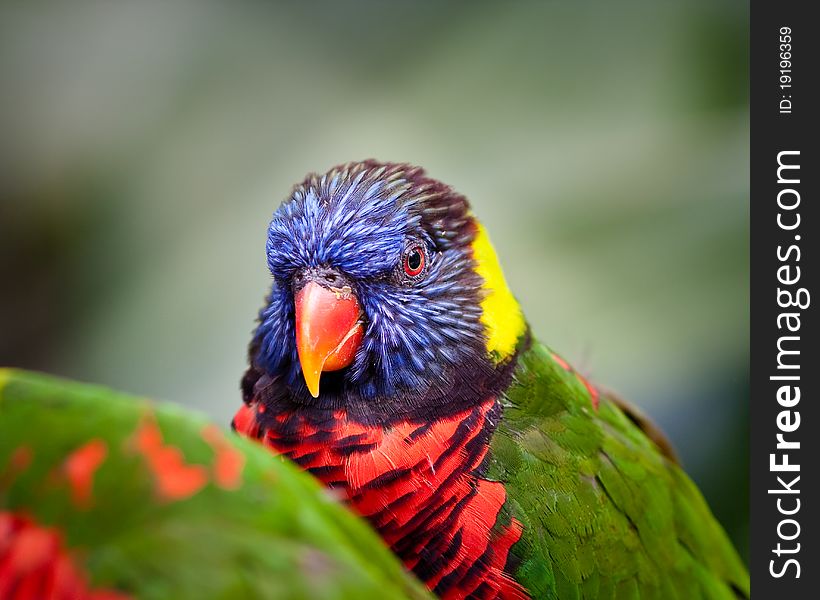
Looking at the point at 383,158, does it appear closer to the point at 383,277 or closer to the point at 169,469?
the point at 383,277

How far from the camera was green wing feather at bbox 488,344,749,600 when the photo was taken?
1.19 meters

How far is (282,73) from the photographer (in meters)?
3.22

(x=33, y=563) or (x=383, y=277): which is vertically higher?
(x=383, y=277)

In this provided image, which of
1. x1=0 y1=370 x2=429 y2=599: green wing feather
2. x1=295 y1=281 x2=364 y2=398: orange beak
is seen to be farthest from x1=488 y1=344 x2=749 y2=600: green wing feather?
x1=0 y1=370 x2=429 y2=599: green wing feather

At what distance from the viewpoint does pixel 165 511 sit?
0.65 m

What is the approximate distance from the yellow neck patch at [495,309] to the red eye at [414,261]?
11cm

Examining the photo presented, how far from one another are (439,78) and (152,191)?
121 centimetres

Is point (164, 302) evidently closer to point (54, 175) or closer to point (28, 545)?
point (54, 175)

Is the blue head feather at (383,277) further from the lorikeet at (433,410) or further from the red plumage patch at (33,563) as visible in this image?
the red plumage patch at (33,563)

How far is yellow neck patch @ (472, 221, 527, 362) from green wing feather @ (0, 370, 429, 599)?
0.62 m

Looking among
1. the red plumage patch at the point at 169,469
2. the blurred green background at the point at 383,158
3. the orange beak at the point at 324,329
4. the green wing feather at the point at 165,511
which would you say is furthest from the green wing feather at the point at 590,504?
the blurred green background at the point at 383,158

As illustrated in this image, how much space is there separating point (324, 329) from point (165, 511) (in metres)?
0.54

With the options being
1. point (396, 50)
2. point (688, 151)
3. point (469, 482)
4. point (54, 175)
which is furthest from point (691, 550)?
point (54, 175)

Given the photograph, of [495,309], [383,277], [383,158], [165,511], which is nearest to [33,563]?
[165,511]
